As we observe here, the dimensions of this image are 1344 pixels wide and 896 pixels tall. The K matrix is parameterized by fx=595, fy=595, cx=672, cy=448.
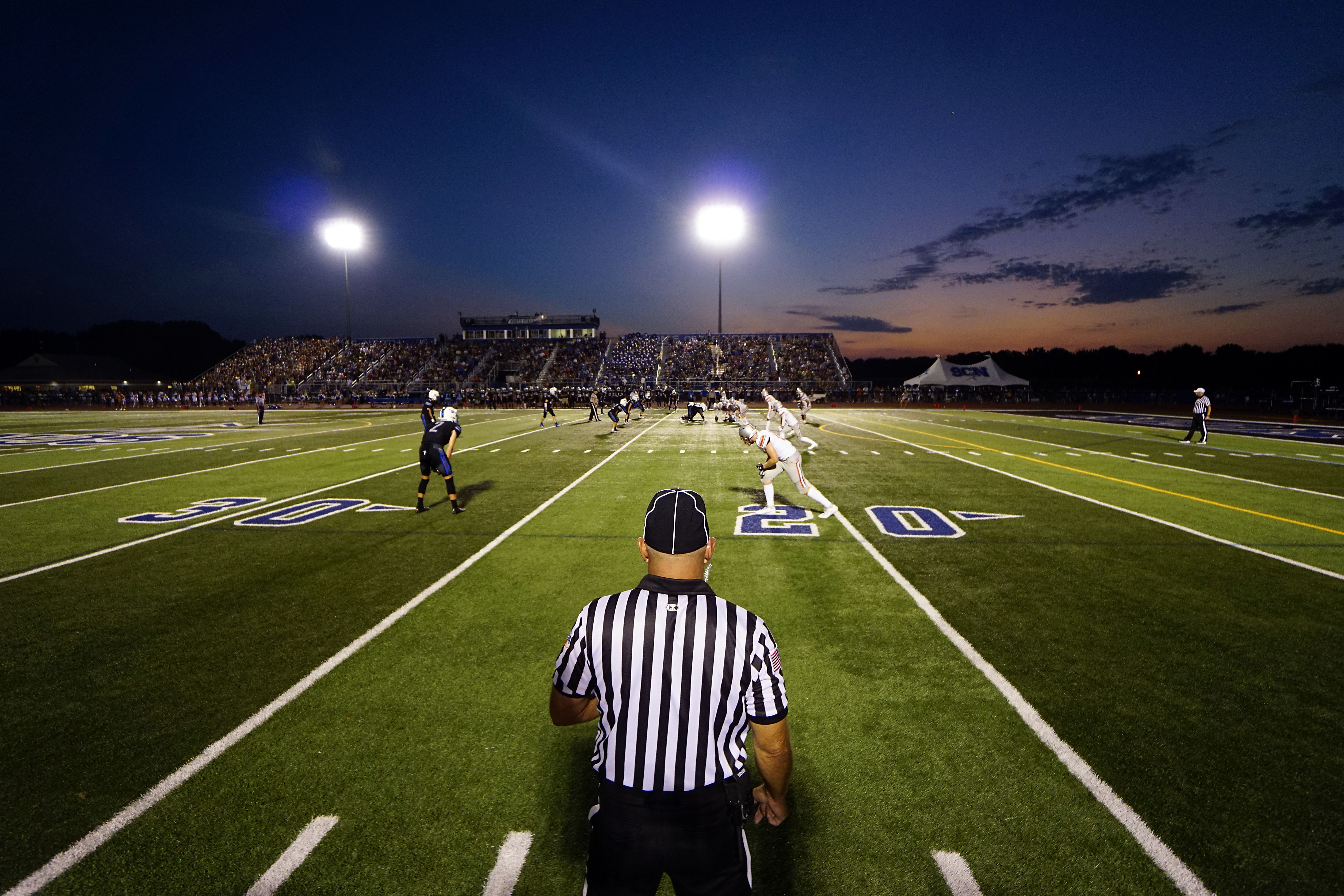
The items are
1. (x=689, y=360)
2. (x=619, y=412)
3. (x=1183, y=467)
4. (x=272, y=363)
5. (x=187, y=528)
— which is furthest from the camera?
(x=272, y=363)

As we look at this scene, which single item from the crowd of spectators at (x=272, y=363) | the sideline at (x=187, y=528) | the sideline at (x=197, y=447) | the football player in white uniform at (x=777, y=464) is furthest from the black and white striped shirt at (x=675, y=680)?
the crowd of spectators at (x=272, y=363)

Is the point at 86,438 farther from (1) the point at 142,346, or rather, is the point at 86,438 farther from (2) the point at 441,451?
(1) the point at 142,346

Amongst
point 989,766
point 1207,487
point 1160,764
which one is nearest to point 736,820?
point 989,766

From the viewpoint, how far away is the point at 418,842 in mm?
3088

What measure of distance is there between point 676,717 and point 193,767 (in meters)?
3.59

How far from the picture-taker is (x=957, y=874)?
2.89 m

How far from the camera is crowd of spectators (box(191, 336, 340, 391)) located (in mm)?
73688

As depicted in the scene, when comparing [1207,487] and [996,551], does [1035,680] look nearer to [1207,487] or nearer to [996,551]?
[996,551]

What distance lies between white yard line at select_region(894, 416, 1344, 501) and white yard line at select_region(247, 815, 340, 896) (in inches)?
664

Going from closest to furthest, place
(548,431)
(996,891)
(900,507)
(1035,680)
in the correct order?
(996,891), (1035,680), (900,507), (548,431)

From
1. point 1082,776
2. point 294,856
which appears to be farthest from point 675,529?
point 1082,776

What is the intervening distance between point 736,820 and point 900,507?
31.9 feet

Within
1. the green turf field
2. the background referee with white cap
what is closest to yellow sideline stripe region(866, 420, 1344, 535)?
the green turf field

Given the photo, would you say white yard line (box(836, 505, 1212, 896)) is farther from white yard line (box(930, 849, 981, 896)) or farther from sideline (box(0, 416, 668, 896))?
sideline (box(0, 416, 668, 896))
